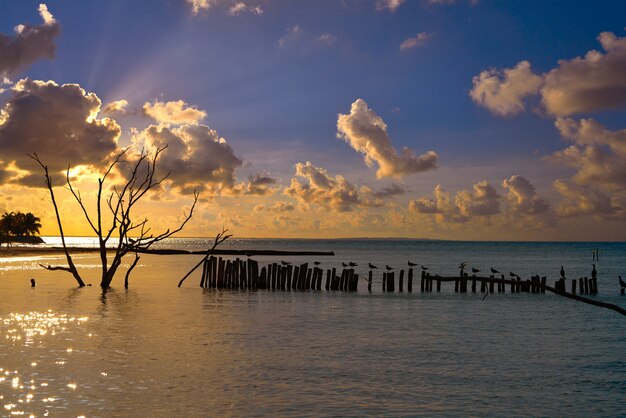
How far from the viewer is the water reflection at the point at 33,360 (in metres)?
11.0

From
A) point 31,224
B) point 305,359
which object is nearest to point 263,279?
point 305,359

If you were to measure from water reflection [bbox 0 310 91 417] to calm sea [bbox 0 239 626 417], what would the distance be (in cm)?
4

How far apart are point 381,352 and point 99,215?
845 inches

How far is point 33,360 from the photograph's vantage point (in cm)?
1454

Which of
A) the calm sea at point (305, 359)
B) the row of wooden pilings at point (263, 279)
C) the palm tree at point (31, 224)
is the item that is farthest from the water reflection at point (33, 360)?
the palm tree at point (31, 224)

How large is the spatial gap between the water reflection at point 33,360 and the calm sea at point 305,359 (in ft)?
0.14

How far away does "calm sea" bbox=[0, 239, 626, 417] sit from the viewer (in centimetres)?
1129

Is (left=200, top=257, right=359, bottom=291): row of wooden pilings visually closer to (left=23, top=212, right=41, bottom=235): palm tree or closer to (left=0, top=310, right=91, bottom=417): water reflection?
(left=0, top=310, right=91, bottom=417): water reflection

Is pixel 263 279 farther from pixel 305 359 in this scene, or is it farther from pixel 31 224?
pixel 31 224

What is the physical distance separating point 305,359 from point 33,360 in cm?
623

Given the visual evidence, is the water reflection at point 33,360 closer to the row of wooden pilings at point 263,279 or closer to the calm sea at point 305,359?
the calm sea at point 305,359

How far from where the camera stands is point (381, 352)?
16.4 metres

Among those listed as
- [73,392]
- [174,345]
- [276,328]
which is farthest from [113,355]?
[276,328]

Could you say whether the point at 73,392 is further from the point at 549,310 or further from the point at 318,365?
the point at 549,310
